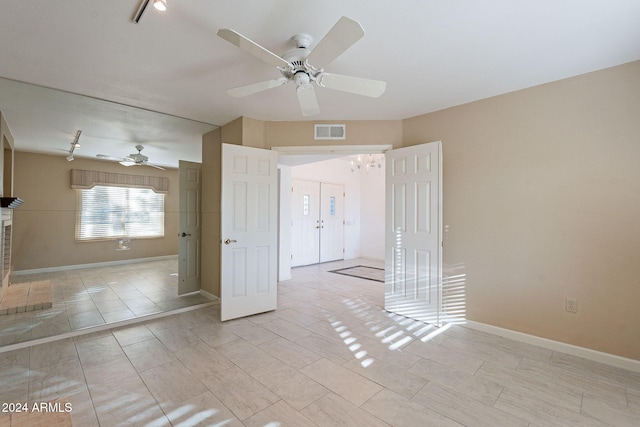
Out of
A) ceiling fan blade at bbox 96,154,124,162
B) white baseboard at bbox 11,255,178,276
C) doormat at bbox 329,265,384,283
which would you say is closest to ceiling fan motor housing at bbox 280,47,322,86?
ceiling fan blade at bbox 96,154,124,162

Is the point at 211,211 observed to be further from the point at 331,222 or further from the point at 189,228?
the point at 331,222

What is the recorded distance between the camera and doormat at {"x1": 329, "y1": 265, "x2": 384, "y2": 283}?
577 centimetres

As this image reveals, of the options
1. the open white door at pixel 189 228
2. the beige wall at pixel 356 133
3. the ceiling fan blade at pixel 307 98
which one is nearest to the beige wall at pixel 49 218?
the open white door at pixel 189 228

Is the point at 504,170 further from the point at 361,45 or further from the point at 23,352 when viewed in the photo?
the point at 23,352

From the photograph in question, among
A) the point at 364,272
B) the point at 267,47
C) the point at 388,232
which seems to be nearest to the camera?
the point at 267,47

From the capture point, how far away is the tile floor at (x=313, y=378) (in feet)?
5.82

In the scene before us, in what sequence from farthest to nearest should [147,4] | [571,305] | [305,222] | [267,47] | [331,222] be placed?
1. [331,222]
2. [305,222]
3. [571,305]
4. [267,47]
5. [147,4]

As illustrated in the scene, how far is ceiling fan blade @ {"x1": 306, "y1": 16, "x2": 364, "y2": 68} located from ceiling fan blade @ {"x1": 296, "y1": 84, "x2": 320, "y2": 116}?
28cm

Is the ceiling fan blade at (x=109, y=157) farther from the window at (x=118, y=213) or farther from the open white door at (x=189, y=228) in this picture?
the open white door at (x=189, y=228)

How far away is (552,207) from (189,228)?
4.34m

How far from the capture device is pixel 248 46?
1.69 meters

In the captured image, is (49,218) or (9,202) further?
(49,218)

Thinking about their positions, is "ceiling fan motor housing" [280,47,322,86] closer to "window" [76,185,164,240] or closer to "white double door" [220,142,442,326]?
"white double door" [220,142,442,326]

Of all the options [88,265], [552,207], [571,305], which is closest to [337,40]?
[552,207]
